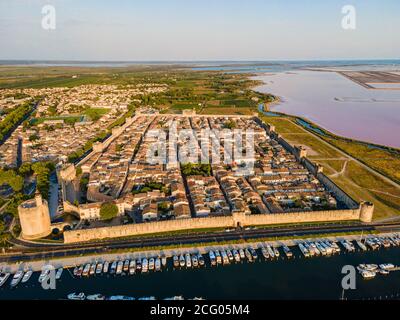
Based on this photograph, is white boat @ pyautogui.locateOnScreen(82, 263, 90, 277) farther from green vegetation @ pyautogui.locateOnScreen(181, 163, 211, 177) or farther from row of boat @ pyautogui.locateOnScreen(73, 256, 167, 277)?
green vegetation @ pyautogui.locateOnScreen(181, 163, 211, 177)

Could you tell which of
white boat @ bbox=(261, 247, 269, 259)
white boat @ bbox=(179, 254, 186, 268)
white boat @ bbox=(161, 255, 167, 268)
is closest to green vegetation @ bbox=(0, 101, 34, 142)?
white boat @ bbox=(161, 255, 167, 268)

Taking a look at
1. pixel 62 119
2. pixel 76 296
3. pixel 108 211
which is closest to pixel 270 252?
pixel 76 296

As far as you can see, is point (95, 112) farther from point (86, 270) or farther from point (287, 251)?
point (287, 251)
